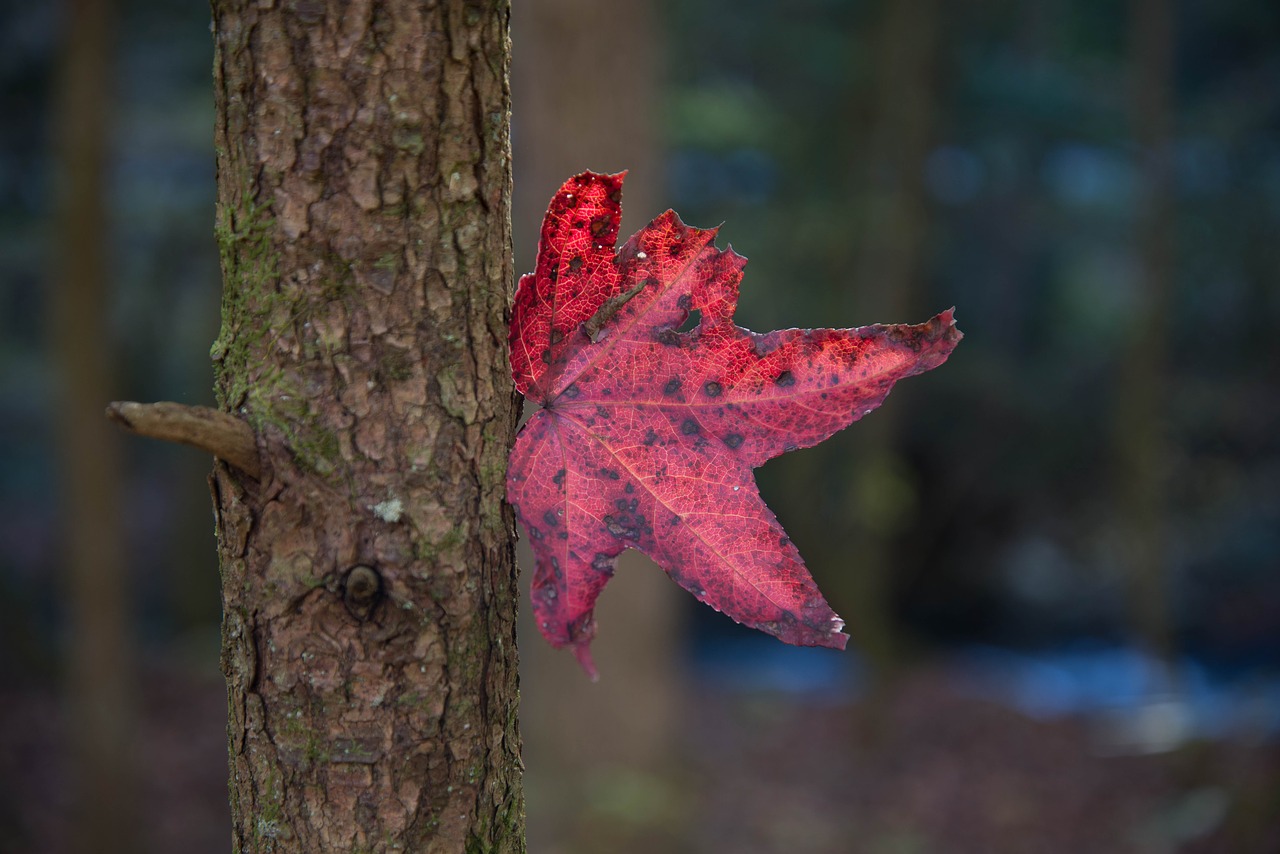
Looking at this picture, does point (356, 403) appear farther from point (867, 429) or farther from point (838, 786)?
point (838, 786)

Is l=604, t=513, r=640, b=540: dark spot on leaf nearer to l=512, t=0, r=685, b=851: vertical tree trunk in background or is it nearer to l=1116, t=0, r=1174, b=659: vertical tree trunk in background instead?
l=512, t=0, r=685, b=851: vertical tree trunk in background

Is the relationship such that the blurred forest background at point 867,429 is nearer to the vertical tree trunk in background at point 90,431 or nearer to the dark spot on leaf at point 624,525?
the vertical tree trunk in background at point 90,431

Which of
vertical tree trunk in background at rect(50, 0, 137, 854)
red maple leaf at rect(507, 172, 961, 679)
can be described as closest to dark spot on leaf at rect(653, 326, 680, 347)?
red maple leaf at rect(507, 172, 961, 679)

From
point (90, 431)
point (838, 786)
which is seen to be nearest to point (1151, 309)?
point (838, 786)

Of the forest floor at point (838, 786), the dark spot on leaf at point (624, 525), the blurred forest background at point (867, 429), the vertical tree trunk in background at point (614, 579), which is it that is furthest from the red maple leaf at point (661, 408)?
the forest floor at point (838, 786)

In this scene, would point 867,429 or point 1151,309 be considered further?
point 867,429

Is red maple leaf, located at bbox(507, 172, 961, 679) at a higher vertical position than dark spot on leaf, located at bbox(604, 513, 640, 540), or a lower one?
higher
